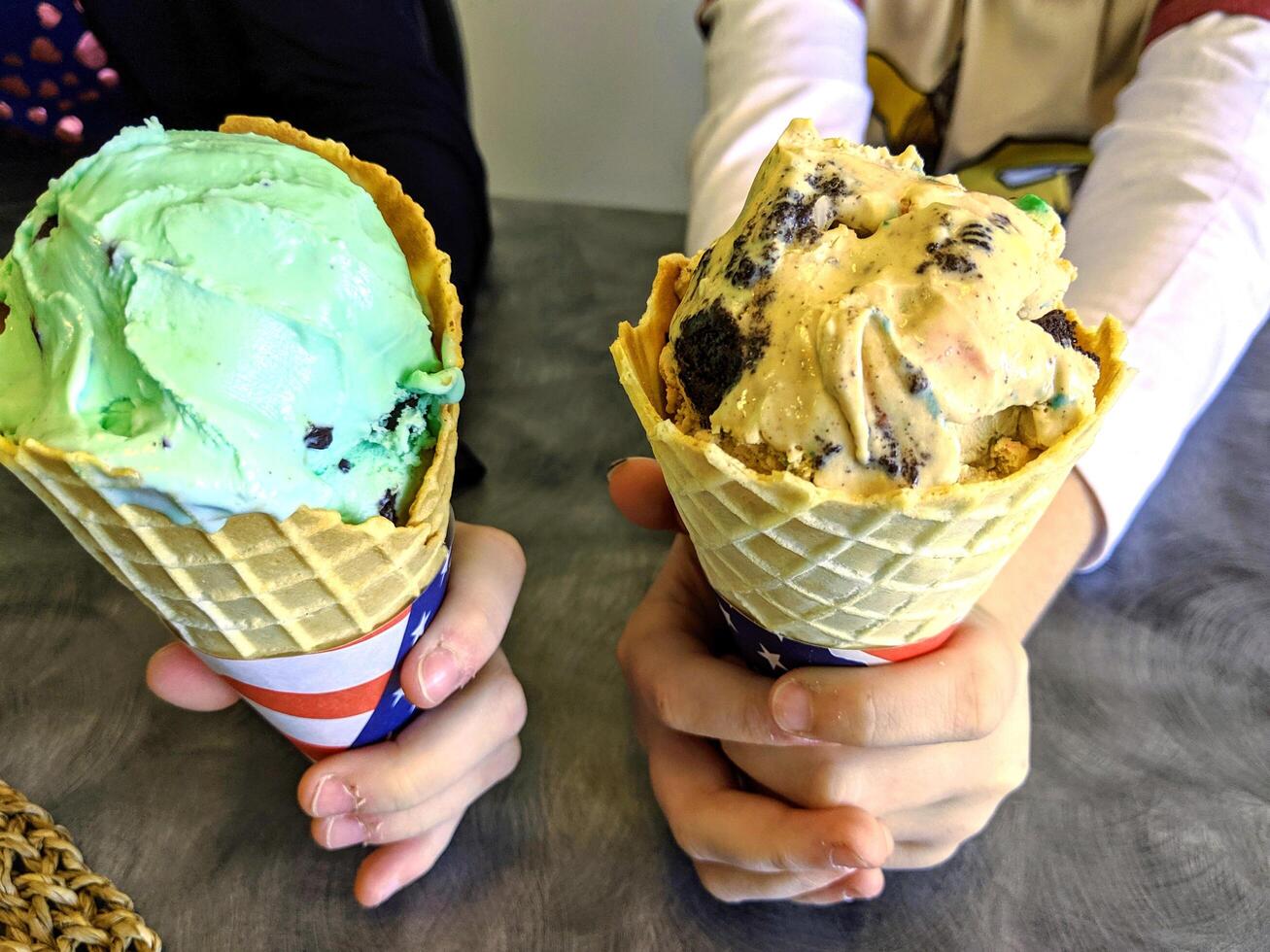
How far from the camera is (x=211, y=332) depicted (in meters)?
0.57

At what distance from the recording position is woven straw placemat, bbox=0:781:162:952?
2.32 feet

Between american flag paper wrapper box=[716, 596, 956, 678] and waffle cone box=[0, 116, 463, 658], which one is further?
american flag paper wrapper box=[716, 596, 956, 678]

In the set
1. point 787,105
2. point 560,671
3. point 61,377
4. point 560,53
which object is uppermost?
point 61,377

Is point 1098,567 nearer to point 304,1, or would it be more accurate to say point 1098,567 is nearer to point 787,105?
point 787,105

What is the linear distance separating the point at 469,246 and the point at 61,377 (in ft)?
2.63

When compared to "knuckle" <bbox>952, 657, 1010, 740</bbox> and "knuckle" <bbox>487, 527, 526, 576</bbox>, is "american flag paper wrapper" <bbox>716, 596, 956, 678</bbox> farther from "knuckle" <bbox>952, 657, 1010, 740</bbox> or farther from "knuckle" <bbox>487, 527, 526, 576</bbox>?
"knuckle" <bbox>487, 527, 526, 576</bbox>

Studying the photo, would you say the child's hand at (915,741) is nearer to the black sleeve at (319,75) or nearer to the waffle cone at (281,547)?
the waffle cone at (281,547)

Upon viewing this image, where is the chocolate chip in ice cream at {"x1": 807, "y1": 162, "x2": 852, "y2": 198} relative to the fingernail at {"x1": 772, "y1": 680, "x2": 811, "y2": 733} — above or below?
above

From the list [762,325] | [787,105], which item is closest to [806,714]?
[762,325]

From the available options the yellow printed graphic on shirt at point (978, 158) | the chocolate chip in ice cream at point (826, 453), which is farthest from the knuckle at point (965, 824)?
the yellow printed graphic on shirt at point (978, 158)

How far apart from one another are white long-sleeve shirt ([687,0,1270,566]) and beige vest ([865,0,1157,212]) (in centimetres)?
7

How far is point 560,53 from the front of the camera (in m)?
2.36

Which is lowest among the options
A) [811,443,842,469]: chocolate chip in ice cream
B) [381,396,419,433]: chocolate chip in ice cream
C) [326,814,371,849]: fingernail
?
[326,814,371,849]: fingernail

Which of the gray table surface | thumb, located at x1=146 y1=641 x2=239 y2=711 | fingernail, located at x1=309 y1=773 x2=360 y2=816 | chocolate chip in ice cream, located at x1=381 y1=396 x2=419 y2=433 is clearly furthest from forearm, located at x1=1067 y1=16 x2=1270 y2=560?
thumb, located at x1=146 y1=641 x2=239 y2=711
